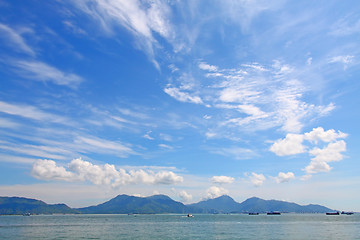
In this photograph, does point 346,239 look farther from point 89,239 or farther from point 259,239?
Answer: point 89,239

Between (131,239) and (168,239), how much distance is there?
12353 mm

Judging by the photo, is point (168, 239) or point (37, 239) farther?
point (37, 239)

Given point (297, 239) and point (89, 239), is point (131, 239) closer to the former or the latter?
point (89, 239)

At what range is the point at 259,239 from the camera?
86312mm

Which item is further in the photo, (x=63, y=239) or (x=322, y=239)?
(x=63, y=239)

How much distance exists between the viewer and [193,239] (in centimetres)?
8769

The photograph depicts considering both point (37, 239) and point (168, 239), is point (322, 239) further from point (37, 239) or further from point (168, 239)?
point (37, 239)

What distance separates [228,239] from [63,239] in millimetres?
54400

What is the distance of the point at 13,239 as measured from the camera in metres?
93.1

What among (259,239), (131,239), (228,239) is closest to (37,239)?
(131,239)

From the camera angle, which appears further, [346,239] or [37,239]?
[37,239]

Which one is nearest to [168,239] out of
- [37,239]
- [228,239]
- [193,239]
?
[193,239]

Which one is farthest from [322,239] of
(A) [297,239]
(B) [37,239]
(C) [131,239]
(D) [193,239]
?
(B) [37,239]

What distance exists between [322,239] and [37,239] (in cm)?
9367
